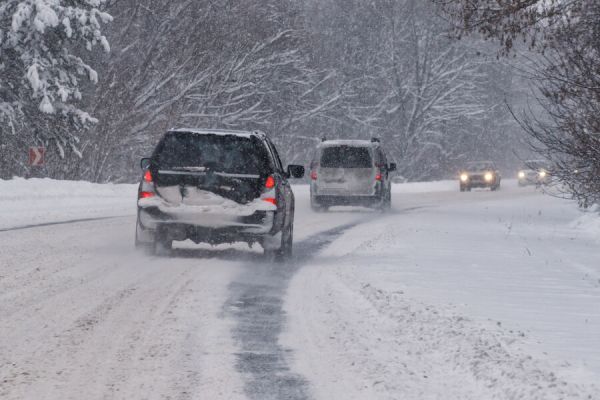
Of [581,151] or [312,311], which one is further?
[581,151]

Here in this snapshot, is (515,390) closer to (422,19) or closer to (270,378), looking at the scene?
(270,378)

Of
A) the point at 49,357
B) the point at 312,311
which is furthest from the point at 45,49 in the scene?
the point at 49,357

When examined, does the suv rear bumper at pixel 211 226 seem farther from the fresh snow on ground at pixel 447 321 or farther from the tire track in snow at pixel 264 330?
the fresh snow on ground at pixel 447 321

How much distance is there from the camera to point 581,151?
48.2ft

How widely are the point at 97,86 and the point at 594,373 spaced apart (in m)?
37.8

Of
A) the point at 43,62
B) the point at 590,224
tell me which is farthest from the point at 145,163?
the point at 43,62

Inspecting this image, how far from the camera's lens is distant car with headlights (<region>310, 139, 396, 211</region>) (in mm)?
29766

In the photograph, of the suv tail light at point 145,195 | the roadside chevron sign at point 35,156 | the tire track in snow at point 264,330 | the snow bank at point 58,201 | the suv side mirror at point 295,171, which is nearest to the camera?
the tire track in snow at point 264,330

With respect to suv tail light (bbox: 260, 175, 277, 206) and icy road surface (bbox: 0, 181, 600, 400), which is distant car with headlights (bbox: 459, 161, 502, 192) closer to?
icy road surface (bbox: 0, 181, 600, 400)

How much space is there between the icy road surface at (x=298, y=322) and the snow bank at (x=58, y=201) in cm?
489

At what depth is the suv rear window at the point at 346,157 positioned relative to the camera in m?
29.8

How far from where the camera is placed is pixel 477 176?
59219mm

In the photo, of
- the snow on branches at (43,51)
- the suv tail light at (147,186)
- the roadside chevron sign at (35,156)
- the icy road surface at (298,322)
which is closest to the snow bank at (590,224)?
the icy road surface at (298,322)

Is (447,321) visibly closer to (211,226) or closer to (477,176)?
(211,226)
